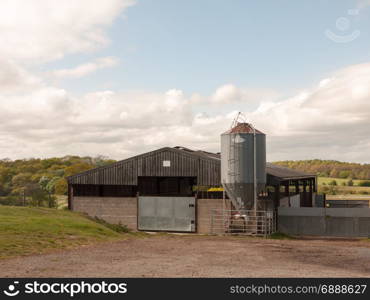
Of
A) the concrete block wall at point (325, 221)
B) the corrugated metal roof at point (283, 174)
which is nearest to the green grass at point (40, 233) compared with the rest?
the concrete block wall at point (325, 221)

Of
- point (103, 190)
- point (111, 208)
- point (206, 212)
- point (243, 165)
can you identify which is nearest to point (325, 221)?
point (243, 165)

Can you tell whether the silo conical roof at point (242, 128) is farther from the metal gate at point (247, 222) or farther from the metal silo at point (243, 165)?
the metal gate at point (247, 222)

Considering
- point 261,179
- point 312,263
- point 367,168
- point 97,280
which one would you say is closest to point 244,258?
point 312,263

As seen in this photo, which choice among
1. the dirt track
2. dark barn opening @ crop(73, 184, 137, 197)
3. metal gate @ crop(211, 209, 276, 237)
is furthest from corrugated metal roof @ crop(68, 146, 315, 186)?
the dirt track

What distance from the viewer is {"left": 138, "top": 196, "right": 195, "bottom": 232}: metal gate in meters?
35.8

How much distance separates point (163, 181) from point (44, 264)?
22.6 metres

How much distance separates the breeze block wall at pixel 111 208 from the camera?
3747 cm

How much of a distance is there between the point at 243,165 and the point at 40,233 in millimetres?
14104

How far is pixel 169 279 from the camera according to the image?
14258mm

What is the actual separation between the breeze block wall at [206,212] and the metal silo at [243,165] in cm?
240

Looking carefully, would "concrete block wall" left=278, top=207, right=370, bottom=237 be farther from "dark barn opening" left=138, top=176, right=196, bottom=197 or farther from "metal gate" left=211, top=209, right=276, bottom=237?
"dark barn opening" left=138, top=176, right=196, bottom=197

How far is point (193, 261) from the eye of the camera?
18438mm

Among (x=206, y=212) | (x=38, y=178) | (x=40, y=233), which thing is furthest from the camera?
(x=38, y=178)

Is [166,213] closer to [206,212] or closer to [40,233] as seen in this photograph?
[206,212]
